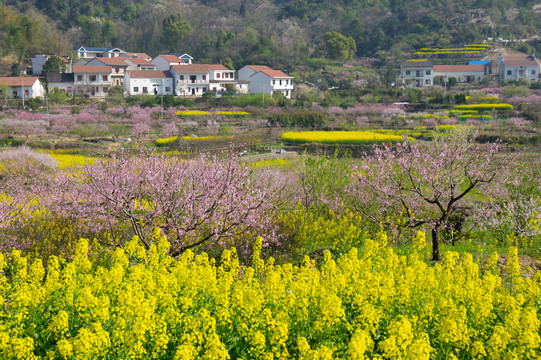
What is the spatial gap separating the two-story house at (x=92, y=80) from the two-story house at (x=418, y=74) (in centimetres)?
3376

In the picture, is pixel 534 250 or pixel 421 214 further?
pixel 421 214

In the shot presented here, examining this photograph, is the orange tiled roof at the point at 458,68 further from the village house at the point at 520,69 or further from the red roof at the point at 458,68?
the village house at the point at 520,69

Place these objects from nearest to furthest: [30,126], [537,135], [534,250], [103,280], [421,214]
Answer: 1. [103,280]
2. [534,250]
3. [421,214]
4. [537,135]
5. [30,126]

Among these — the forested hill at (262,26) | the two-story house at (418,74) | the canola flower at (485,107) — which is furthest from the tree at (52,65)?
the canola flower at (485,107)

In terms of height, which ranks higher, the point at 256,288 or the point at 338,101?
the point at 338,101

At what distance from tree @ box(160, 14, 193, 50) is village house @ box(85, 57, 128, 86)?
19.7 meters

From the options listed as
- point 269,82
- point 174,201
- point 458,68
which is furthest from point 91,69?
point 174,201

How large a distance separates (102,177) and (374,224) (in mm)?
5792

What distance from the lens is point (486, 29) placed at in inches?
3435

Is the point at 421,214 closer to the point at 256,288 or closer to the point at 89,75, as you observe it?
the point at 256,288

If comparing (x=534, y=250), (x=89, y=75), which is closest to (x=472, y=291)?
(x=534, y=250)

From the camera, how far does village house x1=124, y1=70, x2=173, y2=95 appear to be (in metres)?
62.4

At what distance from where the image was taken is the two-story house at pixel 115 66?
65.8 m

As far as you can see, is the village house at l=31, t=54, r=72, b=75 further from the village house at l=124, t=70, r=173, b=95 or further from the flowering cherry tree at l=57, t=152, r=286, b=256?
the flowering cherry tree at l=57, t=152, r=286, b=256
